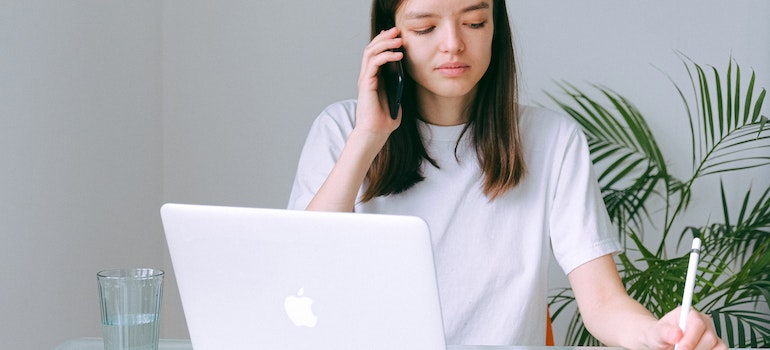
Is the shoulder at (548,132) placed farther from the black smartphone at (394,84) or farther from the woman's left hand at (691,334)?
the woman's left hand at (691,334)

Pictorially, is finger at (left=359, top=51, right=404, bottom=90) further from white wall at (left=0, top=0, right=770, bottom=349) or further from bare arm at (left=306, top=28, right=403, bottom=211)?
white wall at (left=0, top=0, right=770, bottom=349)

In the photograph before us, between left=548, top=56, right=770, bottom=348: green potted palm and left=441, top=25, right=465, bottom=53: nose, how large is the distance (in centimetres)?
103

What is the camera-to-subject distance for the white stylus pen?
1164mm

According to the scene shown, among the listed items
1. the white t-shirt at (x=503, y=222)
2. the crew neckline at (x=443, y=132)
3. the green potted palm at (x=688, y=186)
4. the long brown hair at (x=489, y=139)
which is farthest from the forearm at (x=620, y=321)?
the green potted palm at (x=688, y=186)

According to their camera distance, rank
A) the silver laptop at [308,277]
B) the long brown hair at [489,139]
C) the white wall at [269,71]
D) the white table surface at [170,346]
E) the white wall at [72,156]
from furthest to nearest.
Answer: the white wall at [269,71] < the white wall at [72,156] < the long brown hair at [489,139] < the white table surface at [170,346] < the silver laptop at [308,277]

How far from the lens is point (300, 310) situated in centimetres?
110

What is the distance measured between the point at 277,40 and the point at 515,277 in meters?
1.45

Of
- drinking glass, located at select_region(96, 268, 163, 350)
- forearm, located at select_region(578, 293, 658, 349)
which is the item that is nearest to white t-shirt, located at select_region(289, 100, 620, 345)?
forearm, located at select_region(578, 293, 658, 349)

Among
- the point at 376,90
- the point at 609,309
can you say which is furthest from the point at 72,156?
the point at 609,309

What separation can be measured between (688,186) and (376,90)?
4.34 ft

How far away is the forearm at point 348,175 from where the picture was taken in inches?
67.1

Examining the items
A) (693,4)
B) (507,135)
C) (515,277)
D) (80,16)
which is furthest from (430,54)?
(693,4)

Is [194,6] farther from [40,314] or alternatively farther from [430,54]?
[430,54]

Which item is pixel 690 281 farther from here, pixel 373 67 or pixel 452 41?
pixel 373 67
